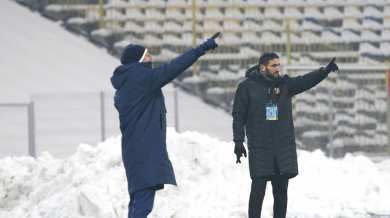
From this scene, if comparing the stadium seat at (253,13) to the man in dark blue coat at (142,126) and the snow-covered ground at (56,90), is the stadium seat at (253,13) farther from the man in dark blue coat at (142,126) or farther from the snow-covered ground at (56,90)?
the man in dark blue coat at (142,126)

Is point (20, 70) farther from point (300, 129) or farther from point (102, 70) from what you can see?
point (300, 129)

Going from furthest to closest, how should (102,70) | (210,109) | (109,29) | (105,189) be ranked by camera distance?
1. (109,29)
2. (102,70)
3. (210,109)
4. (105,189)

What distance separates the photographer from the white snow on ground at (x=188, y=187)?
547 cm

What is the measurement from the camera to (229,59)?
12562mm

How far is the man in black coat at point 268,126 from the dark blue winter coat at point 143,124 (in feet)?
2.42

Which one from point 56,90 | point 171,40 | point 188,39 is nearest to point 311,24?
point 188,39

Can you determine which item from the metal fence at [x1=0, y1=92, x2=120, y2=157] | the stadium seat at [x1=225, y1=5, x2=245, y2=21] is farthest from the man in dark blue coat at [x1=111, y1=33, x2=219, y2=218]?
the stadium seat at [x1=225, y1=5, x2=245, y2=21]

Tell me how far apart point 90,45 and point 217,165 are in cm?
767

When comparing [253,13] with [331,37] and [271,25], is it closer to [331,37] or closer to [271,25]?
[271,25]

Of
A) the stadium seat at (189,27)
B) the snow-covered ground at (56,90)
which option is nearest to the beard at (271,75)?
the snow-covered ground at (56,90)

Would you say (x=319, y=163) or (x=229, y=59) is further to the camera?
(x=229, y=59)

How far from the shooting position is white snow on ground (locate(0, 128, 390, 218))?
5473mm

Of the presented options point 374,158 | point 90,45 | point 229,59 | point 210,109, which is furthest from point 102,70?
point 374,158

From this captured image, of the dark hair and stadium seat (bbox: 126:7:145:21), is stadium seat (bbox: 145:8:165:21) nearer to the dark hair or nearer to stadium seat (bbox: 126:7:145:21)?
stadium seat (bbox: 126:7:145:21)
